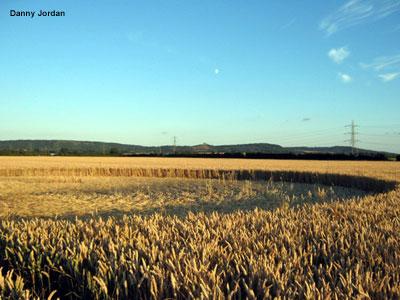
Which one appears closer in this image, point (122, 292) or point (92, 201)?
point (122, 292)

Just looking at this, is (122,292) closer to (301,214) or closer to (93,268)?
(93,268)

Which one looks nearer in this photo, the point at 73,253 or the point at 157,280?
the point at 157,280

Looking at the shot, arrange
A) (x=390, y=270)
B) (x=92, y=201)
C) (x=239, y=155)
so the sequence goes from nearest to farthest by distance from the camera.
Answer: (x=390, y=270) → (x=92, y=201) → (x=239, y=155)

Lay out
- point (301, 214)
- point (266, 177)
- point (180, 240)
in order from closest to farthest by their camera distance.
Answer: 1. point (180, 240)
2. point (301, 214)
3. point (266, 177)

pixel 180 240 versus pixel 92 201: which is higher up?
pixel 180 240

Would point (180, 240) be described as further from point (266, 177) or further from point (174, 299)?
point (266, 177)

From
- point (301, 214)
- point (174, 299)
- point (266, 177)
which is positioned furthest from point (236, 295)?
point (266, 177)

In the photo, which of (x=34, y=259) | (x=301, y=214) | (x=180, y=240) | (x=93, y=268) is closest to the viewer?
(x=93, y=268)

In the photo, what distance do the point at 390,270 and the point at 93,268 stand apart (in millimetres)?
2373

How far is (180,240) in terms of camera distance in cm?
406

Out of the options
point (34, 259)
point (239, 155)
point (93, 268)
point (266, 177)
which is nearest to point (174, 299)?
point (93, 268)

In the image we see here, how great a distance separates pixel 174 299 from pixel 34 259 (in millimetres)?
1876

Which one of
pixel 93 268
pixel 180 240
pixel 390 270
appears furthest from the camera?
pixel 180 240

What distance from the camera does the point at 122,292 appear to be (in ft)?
8.98
